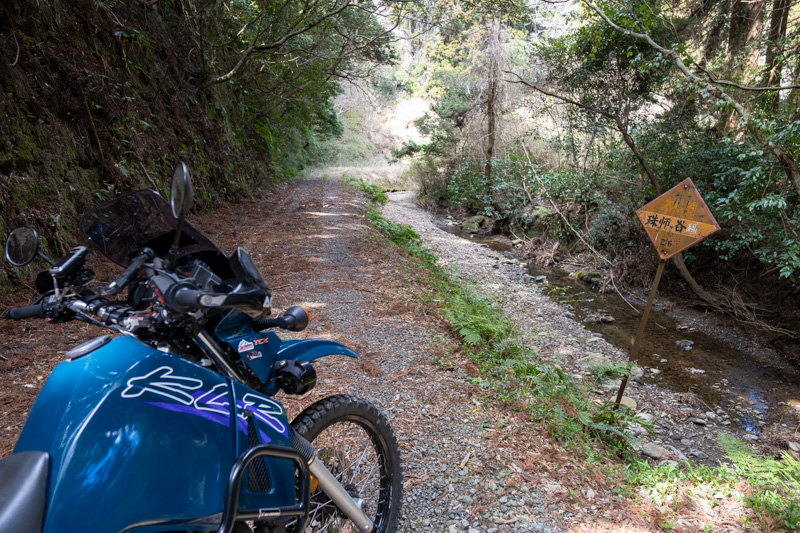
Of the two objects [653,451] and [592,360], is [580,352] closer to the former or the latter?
[592,360]

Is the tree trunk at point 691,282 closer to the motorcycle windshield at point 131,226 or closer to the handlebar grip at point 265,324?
the handlebar grip at point 265,324

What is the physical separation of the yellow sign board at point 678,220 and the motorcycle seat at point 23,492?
498 cm

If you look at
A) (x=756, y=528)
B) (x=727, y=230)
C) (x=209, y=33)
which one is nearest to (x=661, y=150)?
(x=727, y=230)

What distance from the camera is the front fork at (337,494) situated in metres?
1.77

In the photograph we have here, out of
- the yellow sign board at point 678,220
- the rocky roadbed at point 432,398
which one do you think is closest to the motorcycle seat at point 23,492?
the rocky roadbed at point 432,398

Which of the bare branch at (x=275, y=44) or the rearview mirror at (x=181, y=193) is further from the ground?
the bare branch at (x=275, y=44)

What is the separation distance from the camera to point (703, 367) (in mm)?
7105

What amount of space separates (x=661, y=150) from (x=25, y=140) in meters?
11.8

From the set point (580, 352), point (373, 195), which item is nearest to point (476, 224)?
point (373, 195)

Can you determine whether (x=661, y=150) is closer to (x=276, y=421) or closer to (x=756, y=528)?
(x=756, y=528)

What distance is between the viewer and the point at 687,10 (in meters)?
10.6

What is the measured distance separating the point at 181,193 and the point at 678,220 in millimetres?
4813

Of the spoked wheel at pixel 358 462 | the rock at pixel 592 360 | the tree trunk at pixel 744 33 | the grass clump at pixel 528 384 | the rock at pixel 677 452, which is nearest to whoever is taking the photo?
the spoked wheel at pixel 358 462

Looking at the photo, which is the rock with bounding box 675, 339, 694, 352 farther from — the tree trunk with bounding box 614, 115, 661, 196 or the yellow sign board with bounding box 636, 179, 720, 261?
the yellow sign board with bounding box 636, 179, 720, 261
